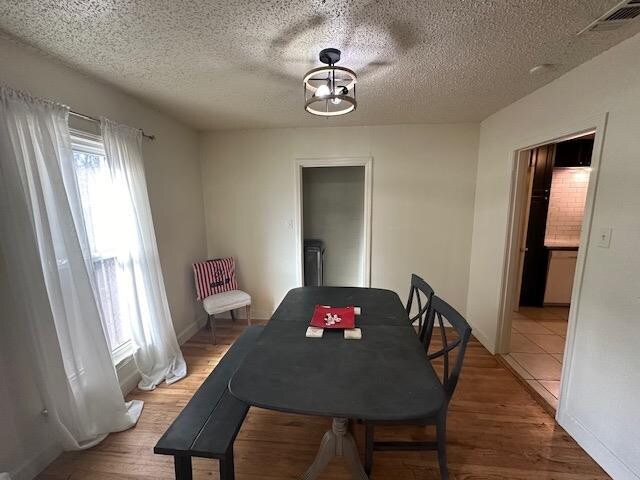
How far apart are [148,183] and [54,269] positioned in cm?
111

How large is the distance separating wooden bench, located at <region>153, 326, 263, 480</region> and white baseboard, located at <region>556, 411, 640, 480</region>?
1949 millimetres

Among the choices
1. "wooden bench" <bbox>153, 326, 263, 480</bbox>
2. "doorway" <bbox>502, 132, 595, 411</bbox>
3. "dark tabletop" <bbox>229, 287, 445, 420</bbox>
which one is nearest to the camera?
"dark tabletop" <bbox>229, 287, 445, 420</bbox>

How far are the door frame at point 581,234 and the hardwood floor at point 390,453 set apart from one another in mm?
291

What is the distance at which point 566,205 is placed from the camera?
3430mm

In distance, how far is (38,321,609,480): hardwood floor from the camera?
4.86 feet

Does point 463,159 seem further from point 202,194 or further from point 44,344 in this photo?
point 44,344

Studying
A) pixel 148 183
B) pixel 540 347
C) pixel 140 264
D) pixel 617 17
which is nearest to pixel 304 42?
pixel 617 17

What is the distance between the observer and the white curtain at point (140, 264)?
1986 mm

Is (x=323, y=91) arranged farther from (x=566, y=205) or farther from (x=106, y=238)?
(x=566, y=205)

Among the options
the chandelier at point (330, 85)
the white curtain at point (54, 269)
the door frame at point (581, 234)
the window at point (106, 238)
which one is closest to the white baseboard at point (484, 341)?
the door frame at point (581, 234)

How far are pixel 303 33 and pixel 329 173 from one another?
2.67 m

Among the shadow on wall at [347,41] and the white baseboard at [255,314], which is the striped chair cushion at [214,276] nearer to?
the white baseboard at [255,314]

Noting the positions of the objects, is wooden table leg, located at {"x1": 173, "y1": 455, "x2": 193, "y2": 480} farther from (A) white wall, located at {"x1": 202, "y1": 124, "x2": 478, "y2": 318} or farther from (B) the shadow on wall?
(A) white wall, located at {"x1": 202, "y1": 124, "x2": 478, "y2": 318}

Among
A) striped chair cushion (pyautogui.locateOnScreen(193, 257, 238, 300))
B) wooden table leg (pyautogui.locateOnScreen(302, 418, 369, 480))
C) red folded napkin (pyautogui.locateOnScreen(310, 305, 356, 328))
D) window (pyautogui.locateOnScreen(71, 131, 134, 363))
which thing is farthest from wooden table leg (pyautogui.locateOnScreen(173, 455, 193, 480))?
striped chair cushion (pyautogui.locateOnScreen(193, 257, 238, 300))
